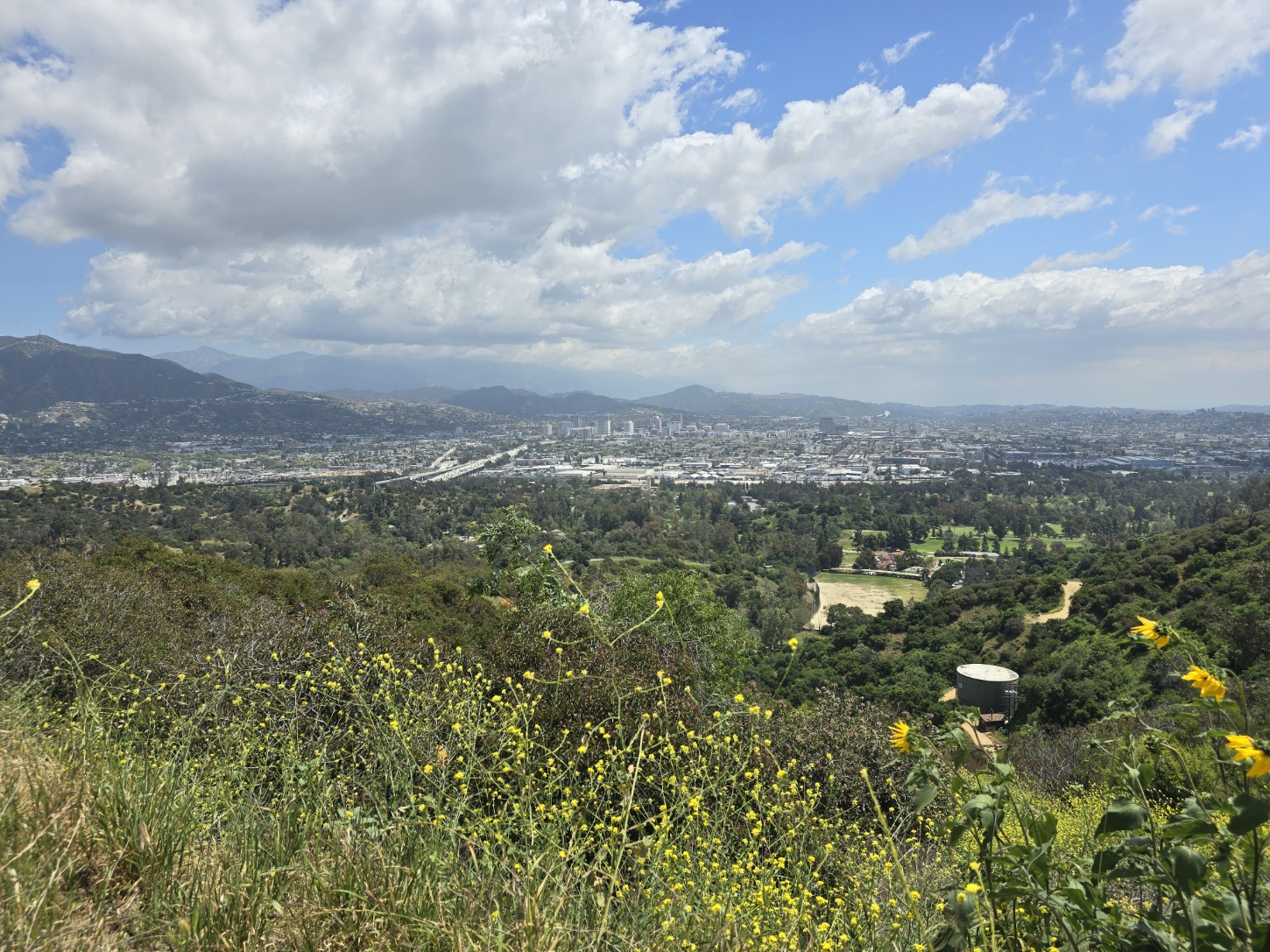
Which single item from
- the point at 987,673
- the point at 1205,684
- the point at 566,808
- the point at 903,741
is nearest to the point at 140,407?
the point at 987,673

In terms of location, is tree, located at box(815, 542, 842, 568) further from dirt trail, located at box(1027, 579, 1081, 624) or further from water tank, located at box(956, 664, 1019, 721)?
water tank, located at box(956, 664, 1019, 721)

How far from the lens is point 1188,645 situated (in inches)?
47.4

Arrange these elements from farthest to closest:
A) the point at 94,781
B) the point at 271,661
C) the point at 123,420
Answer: the point at 123,420, the point at 271,661, the point at 94,781

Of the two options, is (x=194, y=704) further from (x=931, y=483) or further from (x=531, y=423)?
(x=531, y=423)

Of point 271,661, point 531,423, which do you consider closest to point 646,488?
point 271,661

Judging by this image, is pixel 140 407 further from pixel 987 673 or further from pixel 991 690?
pixel 991 690

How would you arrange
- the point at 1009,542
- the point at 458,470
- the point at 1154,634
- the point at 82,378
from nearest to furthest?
1. the point at 1154,634
2. the point at 1009,542
3. the point at 458,470
4. the point at 82,378

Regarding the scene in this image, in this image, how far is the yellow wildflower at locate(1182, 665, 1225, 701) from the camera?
1051mm

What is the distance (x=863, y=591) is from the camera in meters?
38.7

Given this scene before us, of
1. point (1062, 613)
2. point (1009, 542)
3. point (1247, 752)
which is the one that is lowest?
point (1009, 542)

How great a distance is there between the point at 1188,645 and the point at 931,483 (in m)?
82.3

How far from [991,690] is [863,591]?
23.1 meters

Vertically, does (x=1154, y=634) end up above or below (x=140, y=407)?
above

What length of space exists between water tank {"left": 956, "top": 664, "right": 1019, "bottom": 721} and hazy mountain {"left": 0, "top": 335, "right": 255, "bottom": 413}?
5815 inches
